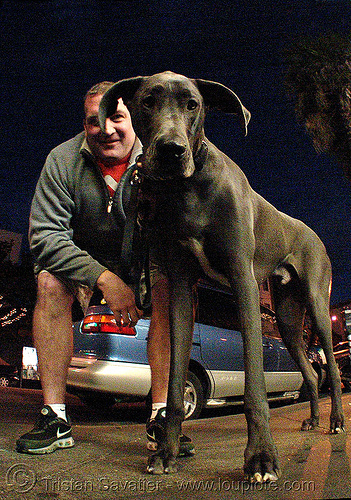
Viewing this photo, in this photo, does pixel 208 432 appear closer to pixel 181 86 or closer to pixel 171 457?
pixel 171 457

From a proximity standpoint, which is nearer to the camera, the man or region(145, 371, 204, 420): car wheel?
the man

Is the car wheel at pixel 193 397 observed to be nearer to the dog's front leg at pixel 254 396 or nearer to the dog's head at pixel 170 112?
the dog's front leg at pixel 254 396

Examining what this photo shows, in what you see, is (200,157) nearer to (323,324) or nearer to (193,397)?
(323,324)

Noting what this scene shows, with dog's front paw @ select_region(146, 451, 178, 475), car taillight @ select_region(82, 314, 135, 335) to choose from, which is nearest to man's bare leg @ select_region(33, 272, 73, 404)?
dog's front paw @ select_region(146, 451, 178, 475)

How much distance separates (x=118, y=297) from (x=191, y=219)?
627mm

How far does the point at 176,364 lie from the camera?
6.41 feet

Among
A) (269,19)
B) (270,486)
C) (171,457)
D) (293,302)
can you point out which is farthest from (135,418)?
(269,19)

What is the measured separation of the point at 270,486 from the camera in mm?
1394

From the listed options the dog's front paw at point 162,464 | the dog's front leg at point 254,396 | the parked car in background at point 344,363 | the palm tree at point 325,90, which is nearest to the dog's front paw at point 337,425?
the dog's front leg at point 254,396

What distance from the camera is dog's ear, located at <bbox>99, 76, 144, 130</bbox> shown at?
1.96 metres

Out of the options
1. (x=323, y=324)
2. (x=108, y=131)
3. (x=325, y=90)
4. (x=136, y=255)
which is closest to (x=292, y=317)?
(x=323, y=324)

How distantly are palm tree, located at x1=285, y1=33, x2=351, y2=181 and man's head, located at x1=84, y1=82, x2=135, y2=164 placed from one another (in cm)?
934

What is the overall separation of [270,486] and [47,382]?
146 centimetres

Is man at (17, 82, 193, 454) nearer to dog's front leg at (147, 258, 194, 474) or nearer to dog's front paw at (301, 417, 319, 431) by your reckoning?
dog's front leg at (147, 258, 194, 474)
